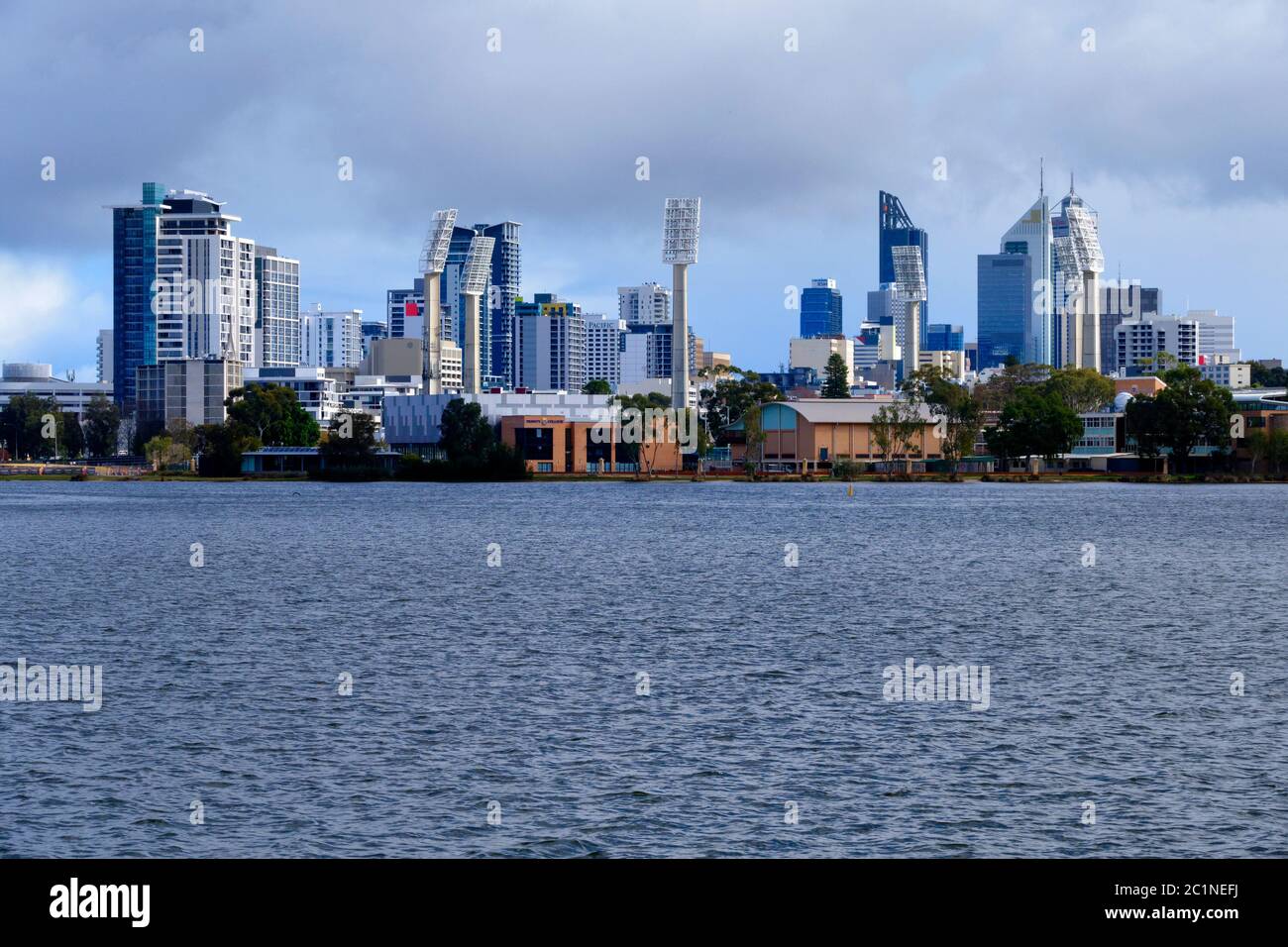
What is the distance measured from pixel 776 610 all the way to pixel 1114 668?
17865 millimetres

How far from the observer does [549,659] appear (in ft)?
145

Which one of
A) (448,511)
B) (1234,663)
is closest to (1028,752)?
(1234,663)

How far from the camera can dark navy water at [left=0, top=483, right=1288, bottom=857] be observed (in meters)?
24.8

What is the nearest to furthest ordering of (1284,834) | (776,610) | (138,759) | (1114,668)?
(1284,834) < (138,759) < (1114,668) < (776,610)

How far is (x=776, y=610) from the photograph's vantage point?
58.6 m

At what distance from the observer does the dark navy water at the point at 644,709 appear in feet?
81.2

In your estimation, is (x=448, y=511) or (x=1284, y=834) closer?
(x=1284, y=834)

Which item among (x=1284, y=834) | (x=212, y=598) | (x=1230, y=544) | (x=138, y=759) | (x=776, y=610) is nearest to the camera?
(x=1284, y=834)

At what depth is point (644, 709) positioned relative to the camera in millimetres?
35312
